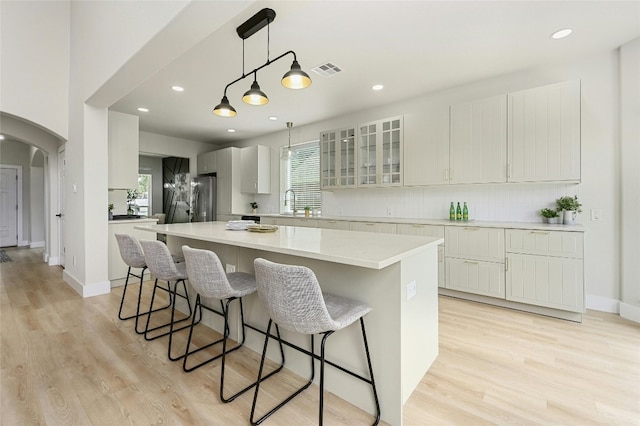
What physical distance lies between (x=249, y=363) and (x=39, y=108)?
4.30 m

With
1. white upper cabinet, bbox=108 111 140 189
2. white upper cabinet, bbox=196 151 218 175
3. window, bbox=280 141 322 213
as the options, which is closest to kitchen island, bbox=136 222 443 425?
white upper cabinet, bbox=108 111 140 189

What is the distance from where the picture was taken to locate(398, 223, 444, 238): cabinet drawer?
3.54m

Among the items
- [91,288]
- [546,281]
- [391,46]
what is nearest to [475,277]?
[546,281]

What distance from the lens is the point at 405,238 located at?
2.03 m

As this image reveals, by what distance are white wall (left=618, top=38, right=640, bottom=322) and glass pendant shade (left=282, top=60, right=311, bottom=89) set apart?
3139 mm

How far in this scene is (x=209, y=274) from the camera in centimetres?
178

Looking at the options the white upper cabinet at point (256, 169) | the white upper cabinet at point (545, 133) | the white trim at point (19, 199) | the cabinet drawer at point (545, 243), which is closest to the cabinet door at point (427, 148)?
the white upper cabinet at point (545, 133)

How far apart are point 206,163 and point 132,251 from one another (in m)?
4.42

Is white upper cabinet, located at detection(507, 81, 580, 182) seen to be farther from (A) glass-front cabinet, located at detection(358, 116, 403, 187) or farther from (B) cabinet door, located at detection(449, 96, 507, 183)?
(A) glass-front cabinet, located at detection(358, 116, 403, 187)

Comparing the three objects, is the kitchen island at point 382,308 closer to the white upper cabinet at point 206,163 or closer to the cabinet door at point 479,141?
the cabinet door at point 479,141

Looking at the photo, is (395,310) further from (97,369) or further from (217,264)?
(97,369)

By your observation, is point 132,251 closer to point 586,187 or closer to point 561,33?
point 561,33

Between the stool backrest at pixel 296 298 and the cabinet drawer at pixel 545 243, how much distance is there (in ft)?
8.56

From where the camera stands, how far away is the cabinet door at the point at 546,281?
2750mm
